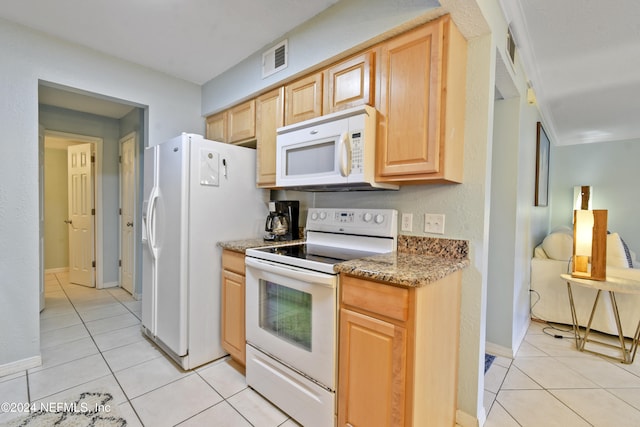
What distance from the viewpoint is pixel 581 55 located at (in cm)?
238

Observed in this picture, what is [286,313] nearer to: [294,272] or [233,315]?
[294,272]

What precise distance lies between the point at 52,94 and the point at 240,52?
2.46 m

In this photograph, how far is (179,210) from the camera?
2.08 meters

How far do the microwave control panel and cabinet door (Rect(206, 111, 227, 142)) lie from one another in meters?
1.72

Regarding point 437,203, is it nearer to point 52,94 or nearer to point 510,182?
point 510,182

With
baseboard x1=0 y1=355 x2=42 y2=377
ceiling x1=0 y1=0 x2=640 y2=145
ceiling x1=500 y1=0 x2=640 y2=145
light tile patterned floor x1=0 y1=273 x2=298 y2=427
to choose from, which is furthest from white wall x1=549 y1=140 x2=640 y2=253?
baseboard x1=0 y1=355 x2=42 y2=377

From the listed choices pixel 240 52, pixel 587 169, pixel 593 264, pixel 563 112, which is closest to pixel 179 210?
pixel 240 52

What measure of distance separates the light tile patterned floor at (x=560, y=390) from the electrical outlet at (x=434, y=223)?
3.70ft

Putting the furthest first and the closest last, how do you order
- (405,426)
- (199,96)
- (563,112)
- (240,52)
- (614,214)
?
(614,214), (563,112), (199,96), (240,52), (405,426)

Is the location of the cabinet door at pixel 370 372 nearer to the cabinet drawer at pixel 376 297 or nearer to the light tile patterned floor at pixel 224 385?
the cabinet drawer at pixel 376 297

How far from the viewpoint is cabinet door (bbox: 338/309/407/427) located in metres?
1.22

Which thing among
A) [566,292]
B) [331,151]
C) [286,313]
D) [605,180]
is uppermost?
[605,180]

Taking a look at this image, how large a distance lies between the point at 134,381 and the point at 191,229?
1.08 meters

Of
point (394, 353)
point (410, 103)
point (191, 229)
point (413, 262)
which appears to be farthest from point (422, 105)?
point (191, 229)
